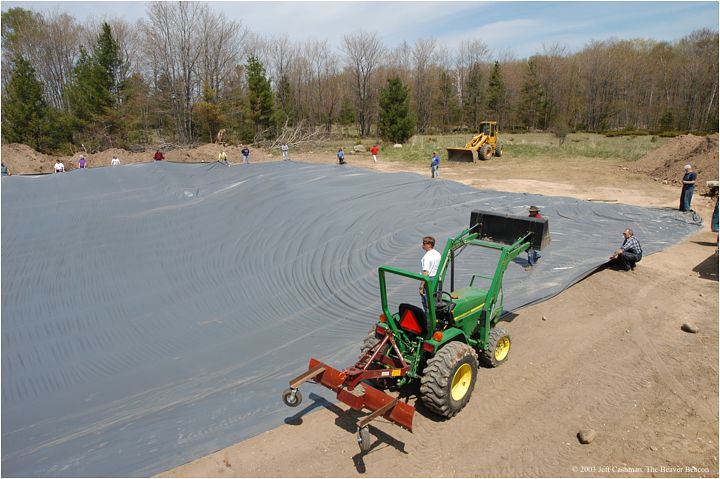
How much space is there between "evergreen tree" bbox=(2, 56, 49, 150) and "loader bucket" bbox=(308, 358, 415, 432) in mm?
36784

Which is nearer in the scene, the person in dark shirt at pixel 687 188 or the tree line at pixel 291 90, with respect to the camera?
the person in dark shirt at pixel 687 188

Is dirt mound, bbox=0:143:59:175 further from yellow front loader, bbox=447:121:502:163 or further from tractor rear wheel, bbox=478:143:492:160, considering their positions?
tractor rear wheel, bbox=478:143:492:160

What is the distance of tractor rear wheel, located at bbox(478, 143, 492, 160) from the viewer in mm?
27844

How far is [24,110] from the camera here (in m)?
32.2

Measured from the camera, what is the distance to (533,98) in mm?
53625

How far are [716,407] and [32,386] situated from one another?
27.6ft

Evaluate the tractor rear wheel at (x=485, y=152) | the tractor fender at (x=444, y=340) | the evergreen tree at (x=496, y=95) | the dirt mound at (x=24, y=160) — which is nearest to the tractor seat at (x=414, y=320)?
the tractor fender at (x=444, y=340)

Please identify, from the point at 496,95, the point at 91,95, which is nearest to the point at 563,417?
the point at 91,95

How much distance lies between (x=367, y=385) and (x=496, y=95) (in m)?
53.7

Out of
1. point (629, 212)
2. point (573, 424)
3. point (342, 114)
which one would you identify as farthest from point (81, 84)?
point (573, 424)

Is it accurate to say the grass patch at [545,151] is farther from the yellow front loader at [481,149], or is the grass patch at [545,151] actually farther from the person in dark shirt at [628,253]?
the person in dark shirt at [628,253]

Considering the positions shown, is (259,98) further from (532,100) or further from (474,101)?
(532,100)

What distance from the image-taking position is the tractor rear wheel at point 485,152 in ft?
91.4

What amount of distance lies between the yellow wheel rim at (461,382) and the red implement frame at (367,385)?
57 cm
